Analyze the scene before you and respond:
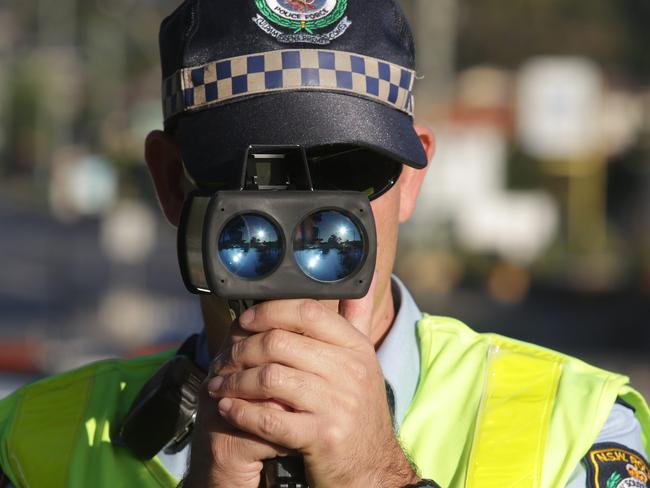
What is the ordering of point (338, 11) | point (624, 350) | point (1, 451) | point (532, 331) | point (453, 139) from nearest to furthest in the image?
point (338, 11)
point (1, 451)
point (624, 350)
point (532, 331)
point (453, 139)

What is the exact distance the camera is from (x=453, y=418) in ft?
7.70

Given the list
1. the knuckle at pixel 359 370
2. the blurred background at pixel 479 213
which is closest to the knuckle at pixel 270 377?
the knuckle at pixel 359 370

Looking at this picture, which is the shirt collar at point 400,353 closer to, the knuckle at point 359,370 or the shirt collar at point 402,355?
the shirt collar at point 402,355

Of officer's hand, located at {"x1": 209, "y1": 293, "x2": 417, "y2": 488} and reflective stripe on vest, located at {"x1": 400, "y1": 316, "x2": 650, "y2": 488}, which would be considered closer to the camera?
officer's hand, located at {"x1": 209, "y1": 293, "x2": 417, "y2": 488}

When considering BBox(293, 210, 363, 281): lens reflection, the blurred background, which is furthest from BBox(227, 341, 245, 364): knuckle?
the blurred background

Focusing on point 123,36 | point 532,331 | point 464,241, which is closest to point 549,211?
point 464,241

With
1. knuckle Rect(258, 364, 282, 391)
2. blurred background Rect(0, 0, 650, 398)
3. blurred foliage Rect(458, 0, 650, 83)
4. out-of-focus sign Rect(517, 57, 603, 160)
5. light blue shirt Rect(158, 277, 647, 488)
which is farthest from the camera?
blurred foliage Rect(458, 0, 650, 83)

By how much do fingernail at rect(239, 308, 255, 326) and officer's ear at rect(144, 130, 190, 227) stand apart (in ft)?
2.28

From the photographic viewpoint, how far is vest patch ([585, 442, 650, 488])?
219 centimetres

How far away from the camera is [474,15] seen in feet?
199

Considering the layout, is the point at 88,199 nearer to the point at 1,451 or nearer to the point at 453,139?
the point at 453,139

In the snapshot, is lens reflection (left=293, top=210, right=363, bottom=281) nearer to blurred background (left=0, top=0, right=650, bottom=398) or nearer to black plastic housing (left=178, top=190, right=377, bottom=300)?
black plastic housing (left=178, top=190, right=377, bottom=300)

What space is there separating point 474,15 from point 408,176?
59.3m

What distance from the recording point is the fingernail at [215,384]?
183 cm
